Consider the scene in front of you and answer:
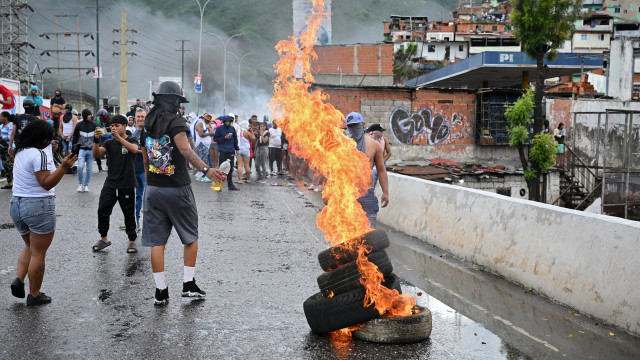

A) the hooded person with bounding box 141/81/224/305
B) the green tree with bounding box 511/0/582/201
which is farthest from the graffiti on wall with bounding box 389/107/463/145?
the hooded person with bounding box 141/81/224/305

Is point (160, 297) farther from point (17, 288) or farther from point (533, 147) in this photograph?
point (533, 147)

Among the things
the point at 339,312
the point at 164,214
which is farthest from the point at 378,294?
the point at 164,214

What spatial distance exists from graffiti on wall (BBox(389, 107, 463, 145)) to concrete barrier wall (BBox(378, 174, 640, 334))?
1407 centimetres

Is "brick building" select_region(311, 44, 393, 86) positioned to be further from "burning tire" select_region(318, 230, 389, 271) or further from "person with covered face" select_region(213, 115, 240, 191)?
"burning tire" select_region(318, 230, 389, 271)

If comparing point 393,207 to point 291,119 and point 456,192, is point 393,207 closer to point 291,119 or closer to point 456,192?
point 456,192

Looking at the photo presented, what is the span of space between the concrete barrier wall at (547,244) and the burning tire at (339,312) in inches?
90.7

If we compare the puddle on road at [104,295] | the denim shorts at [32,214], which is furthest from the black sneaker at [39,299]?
the denim shorts at [32,214]

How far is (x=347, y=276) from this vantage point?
15.6 ft

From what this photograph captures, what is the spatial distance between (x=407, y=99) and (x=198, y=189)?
11.0m

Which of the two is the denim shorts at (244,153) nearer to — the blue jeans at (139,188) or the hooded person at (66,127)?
the hooded person at (66,127)

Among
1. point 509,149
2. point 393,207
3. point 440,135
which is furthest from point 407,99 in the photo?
point 393,207

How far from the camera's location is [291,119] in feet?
18.5

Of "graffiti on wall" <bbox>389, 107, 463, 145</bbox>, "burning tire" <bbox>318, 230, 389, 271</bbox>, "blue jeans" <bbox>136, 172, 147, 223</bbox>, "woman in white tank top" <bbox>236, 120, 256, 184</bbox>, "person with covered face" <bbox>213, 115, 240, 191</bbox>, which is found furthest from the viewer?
"graffiti on wall" <bbox>389, 107, 463, 145</bbox>

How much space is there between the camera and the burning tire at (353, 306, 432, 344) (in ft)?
15.1
